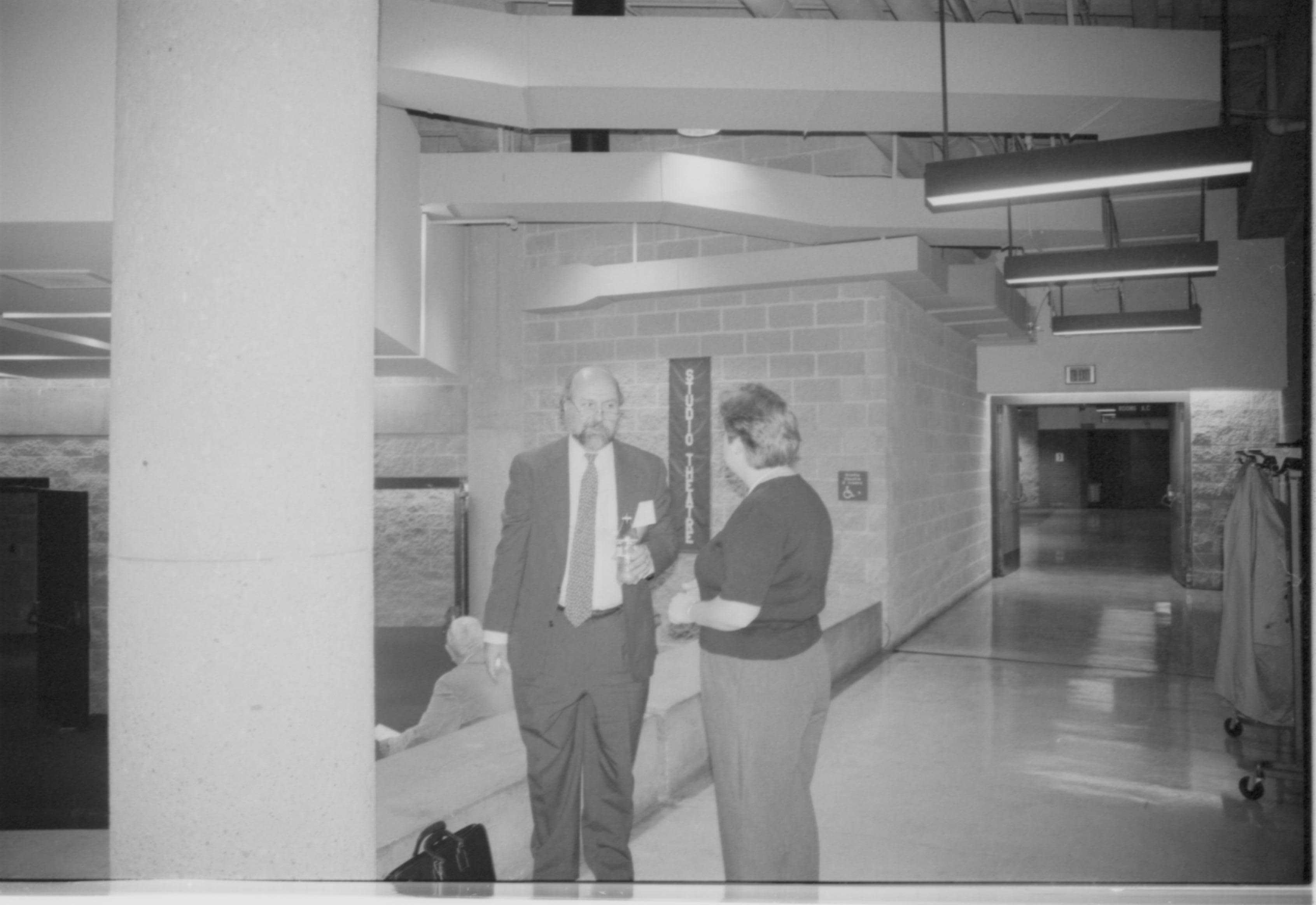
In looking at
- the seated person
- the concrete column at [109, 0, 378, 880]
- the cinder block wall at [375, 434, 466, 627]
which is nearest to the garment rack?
the seated person

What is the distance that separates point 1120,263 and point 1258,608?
7.20ft

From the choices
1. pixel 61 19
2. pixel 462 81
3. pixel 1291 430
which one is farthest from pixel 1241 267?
pixel 61 19

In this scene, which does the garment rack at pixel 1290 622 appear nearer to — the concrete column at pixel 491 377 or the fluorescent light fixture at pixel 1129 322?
the fluorescent light fixture at pixel 1129 322

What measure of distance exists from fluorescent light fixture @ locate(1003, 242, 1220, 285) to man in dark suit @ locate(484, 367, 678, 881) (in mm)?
3589

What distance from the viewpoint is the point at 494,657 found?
2.41 meters

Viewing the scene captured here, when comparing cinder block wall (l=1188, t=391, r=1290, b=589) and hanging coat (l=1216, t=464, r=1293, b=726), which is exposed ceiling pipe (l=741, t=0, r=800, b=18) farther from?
cinder block wall (l=1188, t=391, r=1290, b=589)

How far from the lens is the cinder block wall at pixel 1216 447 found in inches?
323

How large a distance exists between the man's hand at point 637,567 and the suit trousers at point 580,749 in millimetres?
176

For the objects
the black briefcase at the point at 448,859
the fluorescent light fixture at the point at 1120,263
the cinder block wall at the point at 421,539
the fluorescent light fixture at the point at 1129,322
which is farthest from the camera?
the cinder block wall at the point at 421,539

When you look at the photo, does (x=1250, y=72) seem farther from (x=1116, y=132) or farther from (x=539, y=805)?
(x=539, y=805)

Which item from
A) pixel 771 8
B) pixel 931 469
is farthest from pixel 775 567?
pixel 931 469

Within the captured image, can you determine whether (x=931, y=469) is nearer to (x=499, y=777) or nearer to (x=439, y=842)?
(x=499, y=777)

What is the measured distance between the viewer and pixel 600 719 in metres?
2.31

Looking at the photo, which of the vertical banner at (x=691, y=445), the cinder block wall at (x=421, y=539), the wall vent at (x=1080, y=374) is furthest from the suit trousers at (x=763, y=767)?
the wall vent at (x=1080, y=374)
